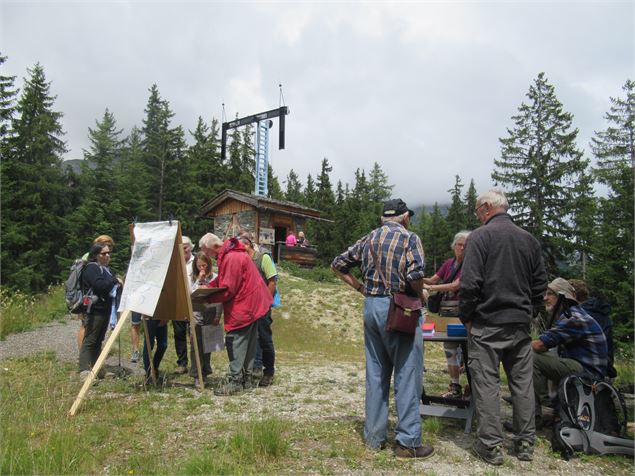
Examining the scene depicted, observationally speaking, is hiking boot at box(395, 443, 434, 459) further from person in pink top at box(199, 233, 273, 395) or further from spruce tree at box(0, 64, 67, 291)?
spruce tree at box(0, 64, 67, 291)

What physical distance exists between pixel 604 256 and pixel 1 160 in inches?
1507

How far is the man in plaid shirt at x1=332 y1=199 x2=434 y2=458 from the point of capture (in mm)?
3590

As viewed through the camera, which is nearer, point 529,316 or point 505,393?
point 529,316

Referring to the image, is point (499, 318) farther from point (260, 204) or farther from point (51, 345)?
point (260, 204)

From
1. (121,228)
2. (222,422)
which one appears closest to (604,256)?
(222,422)

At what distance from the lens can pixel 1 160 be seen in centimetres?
Result: 3050

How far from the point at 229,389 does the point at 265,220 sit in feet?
56.3

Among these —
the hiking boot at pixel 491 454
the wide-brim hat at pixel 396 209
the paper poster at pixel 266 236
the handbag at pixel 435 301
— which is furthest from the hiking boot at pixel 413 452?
the paper poster at pixel 266 236

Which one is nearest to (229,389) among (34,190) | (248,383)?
(248,383)

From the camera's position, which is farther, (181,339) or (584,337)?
(181,339)

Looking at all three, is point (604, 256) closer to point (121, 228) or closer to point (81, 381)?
point (81, 381)

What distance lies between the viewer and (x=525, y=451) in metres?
3.55

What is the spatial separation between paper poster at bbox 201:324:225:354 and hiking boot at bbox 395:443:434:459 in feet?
8.92

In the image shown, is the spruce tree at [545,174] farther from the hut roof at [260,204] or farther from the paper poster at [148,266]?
the paper poster at [148,266]
